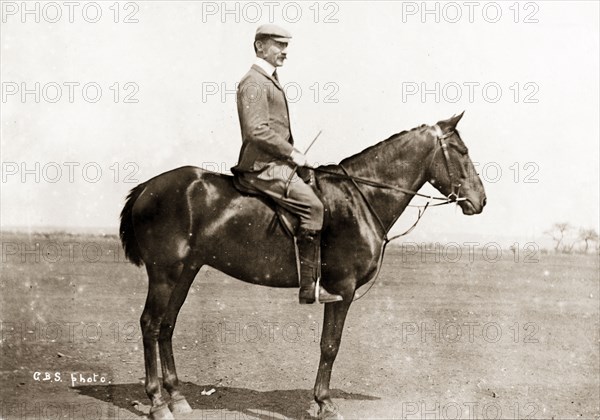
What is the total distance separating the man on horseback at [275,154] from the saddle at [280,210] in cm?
5

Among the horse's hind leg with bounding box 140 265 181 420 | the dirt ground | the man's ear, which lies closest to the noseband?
the man's ear

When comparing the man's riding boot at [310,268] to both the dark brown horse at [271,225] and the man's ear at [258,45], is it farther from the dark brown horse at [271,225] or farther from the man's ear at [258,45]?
the man's ear at [258,45]

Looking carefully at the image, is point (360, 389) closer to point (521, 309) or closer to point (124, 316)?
point (124, 316)

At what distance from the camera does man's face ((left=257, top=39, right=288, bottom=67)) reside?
7.08 meters

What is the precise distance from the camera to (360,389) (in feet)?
27.4

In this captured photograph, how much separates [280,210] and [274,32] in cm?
179

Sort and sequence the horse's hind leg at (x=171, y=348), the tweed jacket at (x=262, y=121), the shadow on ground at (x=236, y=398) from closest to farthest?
the tweed jacket at (x=262, y=121), the horse's hind leg at (x=171, y=348), the shadow on ground at (x=236, y=398)

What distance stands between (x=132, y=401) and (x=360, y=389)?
2648 millimetres

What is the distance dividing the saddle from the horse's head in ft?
4.16

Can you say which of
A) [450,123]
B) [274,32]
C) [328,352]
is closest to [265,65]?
[274,32]

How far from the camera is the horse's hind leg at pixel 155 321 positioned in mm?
7145

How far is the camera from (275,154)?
→ 7.05 metres

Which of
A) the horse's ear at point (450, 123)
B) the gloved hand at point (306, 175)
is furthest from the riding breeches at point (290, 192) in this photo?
the horse's ear at point (450, 123)

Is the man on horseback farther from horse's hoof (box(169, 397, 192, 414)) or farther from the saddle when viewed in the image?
horse's hoof (box(169, 397, 192, 414))
